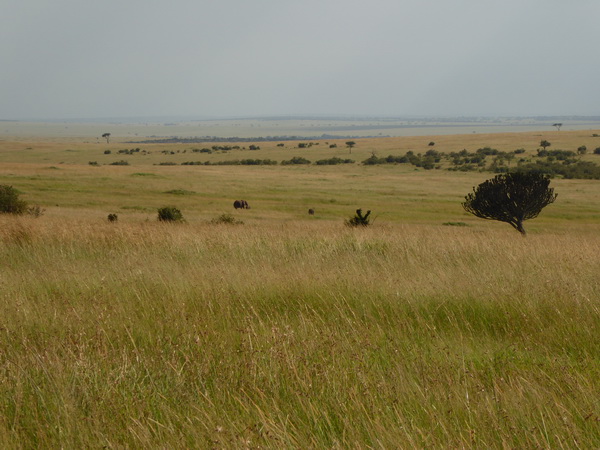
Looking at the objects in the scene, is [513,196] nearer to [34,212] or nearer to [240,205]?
[34,212]

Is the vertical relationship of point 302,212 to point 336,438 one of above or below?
below

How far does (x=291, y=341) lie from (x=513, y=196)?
21475 millimetres

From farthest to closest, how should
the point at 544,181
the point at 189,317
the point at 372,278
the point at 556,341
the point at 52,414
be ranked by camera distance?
the point at 544,181 < the point at 372,278 < the point at 189,317 < the point at 556,341 < the point at 52,414

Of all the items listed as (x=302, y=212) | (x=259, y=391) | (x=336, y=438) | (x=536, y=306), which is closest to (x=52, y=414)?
(x=259, y=391)

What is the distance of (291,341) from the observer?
455 centimetres

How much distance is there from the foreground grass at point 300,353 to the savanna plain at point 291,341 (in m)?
0.02

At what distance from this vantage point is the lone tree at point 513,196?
77.5 ft

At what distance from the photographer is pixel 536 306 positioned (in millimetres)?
5875

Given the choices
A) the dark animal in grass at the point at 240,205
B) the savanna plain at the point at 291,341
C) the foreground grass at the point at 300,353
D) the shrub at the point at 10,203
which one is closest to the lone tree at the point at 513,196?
the savanna plain at the point at 291,341

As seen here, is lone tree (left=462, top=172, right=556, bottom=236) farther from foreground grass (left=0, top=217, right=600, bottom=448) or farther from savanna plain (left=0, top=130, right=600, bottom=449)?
foreground grass (left=0, top=217, right=600, bottom=448)

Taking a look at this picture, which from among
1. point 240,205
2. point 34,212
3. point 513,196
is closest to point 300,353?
point 513,196

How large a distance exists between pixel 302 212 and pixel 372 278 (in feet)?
105

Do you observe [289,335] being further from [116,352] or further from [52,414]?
[52,414]

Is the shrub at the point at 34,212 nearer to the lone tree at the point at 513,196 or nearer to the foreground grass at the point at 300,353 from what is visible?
the foreground grass at the point at 300,353
